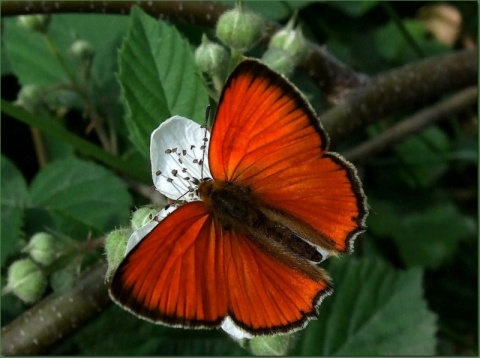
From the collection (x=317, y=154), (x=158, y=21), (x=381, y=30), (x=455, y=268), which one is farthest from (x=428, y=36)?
(x=317, y=154)

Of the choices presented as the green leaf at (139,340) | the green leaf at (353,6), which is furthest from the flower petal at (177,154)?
the green leaf at (353,6)

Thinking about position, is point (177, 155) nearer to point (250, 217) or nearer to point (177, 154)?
point (177, 154)

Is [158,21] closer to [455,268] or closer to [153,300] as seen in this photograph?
[153,300]

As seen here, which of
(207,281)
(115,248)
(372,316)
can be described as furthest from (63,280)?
(372,316)

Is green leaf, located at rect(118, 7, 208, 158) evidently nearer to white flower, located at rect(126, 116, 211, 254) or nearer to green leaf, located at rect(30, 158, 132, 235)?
white flower, located at rect(126, 116, 211, 254)

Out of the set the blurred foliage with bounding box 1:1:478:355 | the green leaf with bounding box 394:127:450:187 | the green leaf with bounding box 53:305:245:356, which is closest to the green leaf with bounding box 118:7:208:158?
the blurred foliage with bounding box 1:1:478:355

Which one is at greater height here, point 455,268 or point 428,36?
point 428,36
